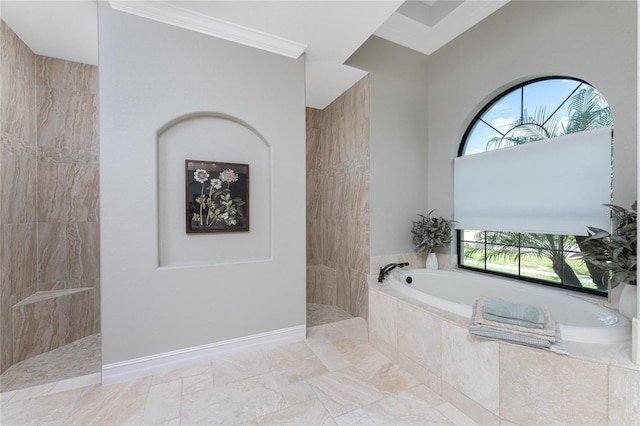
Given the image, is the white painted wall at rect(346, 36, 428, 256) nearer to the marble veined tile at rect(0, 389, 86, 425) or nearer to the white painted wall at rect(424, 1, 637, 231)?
the white painted wall at rect(424, 1, 637, 231)

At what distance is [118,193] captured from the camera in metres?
1.87

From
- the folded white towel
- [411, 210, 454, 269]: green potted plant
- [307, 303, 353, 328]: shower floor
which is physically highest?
[411, 210, 454, 269]: green potted plant

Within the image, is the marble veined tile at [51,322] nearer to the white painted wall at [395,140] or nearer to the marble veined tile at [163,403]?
the marble veined tile at [163,403]

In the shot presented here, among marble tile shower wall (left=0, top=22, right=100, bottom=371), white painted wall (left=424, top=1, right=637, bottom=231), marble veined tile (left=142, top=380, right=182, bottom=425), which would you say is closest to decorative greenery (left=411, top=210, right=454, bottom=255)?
white painted wall (left=424, top=1, right=637, bottom=231)

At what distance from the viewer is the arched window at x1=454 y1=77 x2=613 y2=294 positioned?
204 cm

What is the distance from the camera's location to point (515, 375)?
4.40 ft

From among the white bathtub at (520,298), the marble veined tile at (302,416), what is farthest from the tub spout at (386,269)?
the marble veined tile at (302,416)

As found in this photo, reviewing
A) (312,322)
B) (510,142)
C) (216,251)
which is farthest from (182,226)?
(510,142)

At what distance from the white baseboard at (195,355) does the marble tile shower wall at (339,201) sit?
994mm

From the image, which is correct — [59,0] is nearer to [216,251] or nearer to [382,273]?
[216,251]

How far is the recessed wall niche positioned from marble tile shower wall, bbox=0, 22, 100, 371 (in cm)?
121

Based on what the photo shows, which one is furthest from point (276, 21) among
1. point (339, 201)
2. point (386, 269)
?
point (386, 269)

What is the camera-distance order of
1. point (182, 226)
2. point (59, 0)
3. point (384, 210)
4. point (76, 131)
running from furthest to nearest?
point (384, 210) → point (76, 131) → point (182, 226) → point (59, 0)

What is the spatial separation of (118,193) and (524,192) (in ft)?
11.2
